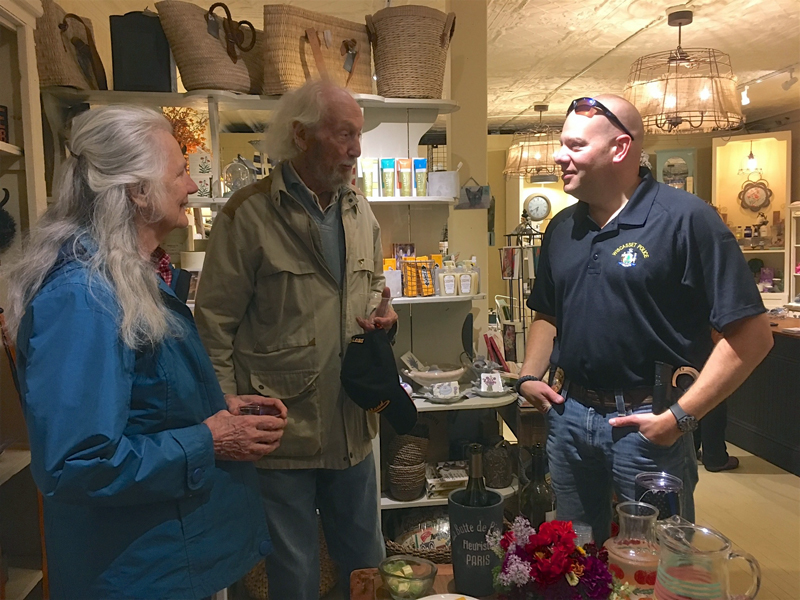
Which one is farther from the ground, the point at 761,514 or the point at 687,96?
the point at 687,96

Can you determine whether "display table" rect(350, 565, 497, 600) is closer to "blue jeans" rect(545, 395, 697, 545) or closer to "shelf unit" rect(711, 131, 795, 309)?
"blue jeans" rect(545, 395, 697, 545)

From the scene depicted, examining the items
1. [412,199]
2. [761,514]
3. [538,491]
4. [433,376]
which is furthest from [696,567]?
[761,514]

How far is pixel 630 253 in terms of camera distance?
60.2 inches

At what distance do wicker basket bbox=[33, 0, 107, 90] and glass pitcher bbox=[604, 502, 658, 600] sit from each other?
2491mm

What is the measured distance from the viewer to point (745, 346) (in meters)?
1.43

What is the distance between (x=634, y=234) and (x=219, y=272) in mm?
1113

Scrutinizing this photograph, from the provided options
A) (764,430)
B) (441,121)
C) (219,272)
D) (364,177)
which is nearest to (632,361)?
(219,272)

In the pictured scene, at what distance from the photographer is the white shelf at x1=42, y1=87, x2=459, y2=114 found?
2428mm

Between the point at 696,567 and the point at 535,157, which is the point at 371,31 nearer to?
the point at 696,567

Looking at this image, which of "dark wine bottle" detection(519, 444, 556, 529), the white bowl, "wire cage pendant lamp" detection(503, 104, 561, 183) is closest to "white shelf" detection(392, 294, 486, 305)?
the white bowl

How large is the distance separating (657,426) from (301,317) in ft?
3.19

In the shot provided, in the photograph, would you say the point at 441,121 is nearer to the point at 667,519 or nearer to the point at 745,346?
the point at 745,346

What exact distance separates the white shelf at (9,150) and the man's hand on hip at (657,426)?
186 centimetres

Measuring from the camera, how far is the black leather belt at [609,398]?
60.4 inches
